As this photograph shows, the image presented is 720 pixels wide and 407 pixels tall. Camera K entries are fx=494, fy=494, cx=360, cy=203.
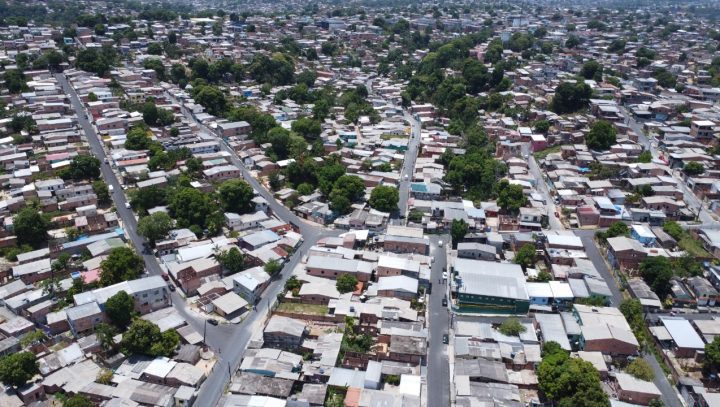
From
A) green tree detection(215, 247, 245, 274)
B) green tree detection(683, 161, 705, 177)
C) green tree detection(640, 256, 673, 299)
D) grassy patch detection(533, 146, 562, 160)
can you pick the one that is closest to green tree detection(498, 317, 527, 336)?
green tree detection(640, 256, 673, 299)

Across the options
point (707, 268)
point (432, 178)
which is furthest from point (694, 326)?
point (432, 178)

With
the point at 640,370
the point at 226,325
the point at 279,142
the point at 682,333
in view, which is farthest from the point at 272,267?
the point at 682,333

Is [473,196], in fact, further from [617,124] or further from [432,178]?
[617,124]

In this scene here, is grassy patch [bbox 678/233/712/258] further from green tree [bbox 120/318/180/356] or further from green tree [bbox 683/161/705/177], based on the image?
green tree [bbox 120/318/180/356]

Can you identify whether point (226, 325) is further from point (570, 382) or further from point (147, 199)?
point (570, 382)

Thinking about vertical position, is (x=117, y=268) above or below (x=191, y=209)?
above

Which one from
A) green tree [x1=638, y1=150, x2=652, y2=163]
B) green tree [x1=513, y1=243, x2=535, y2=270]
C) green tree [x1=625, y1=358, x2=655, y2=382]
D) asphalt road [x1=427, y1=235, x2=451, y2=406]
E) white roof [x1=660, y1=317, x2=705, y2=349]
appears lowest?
asphalt road [x1=427, y1=235, x2=451, y2=406]
